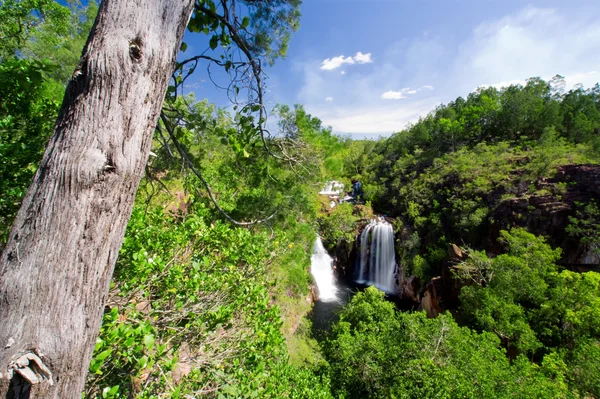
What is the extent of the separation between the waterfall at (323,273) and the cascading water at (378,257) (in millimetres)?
2586

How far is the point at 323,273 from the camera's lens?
1992cm

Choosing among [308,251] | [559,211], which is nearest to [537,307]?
[559,211]

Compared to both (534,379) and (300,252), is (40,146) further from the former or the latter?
(534,379)

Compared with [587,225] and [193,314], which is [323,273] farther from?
[193,314]

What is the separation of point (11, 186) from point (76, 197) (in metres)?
2.72

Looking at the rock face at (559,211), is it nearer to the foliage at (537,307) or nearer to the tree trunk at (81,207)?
the foliage at (537,307)

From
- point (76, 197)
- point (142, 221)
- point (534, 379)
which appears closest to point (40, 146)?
point (142, 221)

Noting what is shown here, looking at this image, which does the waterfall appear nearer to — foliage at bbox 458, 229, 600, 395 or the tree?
foliage at bbox 458, 229, 600, 395

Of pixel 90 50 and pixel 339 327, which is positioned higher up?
pixel 90 50

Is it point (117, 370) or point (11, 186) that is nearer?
point (11, 186)

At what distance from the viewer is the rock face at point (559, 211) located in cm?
1342

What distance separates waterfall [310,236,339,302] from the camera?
1792cm

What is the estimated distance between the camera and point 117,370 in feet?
8.57

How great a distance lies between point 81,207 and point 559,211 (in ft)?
65.5
